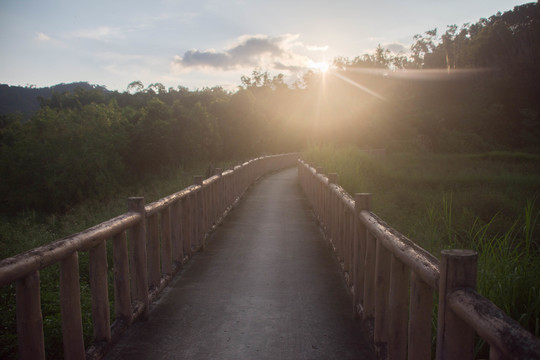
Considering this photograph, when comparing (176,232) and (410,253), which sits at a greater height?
(410,253)

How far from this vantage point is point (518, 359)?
4.66ft

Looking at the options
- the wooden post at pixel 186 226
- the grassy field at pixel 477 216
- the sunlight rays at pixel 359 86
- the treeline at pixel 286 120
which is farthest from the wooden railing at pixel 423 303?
the sunlight rays at pixel 359 86

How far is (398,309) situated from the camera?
2869 millimetres

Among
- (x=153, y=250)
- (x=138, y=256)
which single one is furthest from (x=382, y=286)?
(x=153, y=250)

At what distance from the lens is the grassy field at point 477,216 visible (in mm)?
3621

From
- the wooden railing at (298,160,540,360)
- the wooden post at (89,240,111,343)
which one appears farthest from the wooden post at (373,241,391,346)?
the wooden post at (89,240,111,343)

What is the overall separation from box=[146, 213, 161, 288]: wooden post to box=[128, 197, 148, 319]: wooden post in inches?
14.4

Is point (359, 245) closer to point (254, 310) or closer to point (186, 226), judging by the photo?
point (254, 310)

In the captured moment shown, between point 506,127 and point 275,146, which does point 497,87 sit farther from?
point 275,146

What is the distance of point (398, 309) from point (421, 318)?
390mm

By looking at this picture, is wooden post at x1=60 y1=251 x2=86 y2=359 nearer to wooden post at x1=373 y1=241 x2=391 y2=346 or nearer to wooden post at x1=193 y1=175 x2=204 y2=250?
wooden post at x1=373 y1=241 x2=391 y2=346

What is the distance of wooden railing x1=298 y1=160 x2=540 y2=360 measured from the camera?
159 cm

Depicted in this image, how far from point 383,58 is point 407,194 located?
66.1 metres

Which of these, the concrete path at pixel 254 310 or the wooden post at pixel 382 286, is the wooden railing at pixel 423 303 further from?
the concrete path at pixel 254 310
